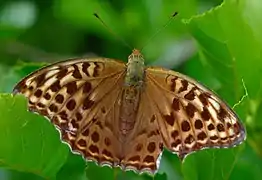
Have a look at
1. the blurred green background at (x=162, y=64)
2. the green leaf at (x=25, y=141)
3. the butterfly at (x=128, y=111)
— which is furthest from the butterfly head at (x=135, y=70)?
the green leaf at (x=25, y=141)

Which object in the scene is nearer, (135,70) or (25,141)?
(25,141)

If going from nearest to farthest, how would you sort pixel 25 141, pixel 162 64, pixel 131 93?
pixel 25 141, pixel 131 93, pixel 162 64

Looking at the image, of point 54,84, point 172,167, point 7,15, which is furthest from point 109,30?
point 54,84

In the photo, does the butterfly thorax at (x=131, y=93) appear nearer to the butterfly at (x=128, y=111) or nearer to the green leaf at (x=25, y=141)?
the butterfly at (x=128, y=111)

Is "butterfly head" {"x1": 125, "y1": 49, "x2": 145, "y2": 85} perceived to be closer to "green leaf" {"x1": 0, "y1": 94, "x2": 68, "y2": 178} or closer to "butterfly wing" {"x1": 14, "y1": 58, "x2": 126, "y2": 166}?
"butterfly wing" {"x1": 14, "y1": 58, "x2": 126, "y2": 166}

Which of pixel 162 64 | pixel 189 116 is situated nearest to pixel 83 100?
pixel 189 116

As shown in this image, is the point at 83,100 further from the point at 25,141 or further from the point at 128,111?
the point at 25,141

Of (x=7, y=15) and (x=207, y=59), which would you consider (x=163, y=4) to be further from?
(x=207, y=59)
